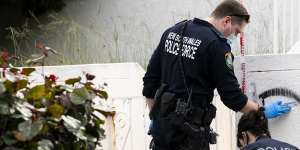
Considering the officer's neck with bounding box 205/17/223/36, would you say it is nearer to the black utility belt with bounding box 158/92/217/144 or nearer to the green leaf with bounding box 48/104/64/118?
the black utility belt with bounding box 158/92/217/144

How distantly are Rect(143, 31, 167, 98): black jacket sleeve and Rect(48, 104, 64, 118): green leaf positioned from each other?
1772 millimetres

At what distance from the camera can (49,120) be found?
249 centimetres

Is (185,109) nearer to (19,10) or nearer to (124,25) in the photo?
(124,25)

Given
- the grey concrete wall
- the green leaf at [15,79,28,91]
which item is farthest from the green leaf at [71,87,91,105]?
the grey concrete wall

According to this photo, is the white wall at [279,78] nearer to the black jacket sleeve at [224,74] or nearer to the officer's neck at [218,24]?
the officer's neck at [218,24]

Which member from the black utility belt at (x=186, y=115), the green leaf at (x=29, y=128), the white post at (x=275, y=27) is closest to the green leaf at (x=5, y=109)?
the green leaf at (x=29, y=128)

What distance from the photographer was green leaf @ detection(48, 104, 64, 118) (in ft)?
8.16

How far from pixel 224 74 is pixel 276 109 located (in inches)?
32.1

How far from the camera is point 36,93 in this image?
2.56 metres

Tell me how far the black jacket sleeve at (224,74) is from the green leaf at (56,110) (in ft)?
5.26

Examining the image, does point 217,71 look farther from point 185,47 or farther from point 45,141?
point 45,141

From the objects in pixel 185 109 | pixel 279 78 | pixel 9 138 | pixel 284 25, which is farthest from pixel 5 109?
pixel 284 25

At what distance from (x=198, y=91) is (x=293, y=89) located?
1018 millimetres

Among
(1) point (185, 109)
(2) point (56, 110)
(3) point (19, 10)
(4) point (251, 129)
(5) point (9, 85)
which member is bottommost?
(4) point (251, 129)
